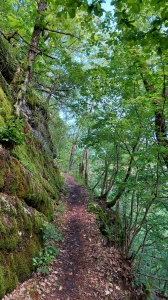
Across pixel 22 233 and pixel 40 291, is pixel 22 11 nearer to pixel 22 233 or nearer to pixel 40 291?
pixel 22 233

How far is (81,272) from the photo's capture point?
14.7 ft

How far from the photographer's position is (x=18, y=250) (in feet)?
11.5

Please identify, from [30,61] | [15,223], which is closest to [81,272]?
[15,223]

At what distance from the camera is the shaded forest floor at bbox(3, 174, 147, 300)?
355 centimetres

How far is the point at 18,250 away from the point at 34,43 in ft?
15.8

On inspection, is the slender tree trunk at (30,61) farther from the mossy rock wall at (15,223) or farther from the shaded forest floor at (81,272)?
the shaded forest floor at (81,272)

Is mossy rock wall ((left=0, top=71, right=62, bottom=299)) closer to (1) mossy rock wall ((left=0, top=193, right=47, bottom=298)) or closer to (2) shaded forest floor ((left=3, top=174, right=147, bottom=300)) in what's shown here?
(1) mossy rock wall ((left=0, top=193, right=47, bottom=298))

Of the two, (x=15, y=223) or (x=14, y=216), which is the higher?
(x=14, y=216)

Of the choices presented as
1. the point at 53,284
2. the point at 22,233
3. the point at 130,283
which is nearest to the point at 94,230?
the point at 130,283

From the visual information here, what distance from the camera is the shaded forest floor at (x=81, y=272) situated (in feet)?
11.6

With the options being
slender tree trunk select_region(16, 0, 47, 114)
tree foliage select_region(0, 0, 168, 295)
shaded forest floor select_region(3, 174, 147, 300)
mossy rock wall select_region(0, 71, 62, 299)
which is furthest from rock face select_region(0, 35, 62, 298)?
tree foliage select_region(0, 0, 168, 295)

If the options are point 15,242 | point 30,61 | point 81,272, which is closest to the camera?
point 15,242

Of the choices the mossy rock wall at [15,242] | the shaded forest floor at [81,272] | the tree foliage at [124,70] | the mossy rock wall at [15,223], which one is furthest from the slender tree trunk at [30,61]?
the shaded forest floor at [81,272]

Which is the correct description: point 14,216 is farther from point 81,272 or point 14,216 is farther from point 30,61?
Result: point 30,61
